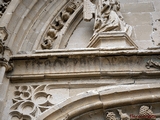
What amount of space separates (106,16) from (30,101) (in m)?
1.95

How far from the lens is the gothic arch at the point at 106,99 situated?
157 inches

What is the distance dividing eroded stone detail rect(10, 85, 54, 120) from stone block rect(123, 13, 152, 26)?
204 cm

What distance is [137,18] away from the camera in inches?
223

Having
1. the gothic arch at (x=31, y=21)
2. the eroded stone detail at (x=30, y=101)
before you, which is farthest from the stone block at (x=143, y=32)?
the eroded stone detail at (x=30, y=101)

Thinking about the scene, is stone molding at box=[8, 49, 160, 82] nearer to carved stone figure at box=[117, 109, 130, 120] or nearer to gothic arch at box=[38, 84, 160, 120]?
gothic arch at box=[38, 84, 160, 120]

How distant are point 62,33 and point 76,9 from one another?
0.70 metres

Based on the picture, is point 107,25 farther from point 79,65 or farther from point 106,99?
point 106,99

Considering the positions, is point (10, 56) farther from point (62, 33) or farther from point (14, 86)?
point (62, 33)

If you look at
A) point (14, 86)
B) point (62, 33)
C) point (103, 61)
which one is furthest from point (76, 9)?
point (14, 86)

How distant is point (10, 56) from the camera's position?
4453 millimetres

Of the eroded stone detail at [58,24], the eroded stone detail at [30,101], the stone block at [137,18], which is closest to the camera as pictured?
the eroded stone detail at [30,101]

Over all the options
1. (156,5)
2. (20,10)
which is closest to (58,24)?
(20,10)

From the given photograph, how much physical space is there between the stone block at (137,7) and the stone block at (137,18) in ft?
0.40

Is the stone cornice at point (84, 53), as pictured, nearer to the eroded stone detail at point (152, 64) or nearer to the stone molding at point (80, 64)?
the stone molding at point (80, 64)
